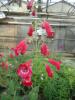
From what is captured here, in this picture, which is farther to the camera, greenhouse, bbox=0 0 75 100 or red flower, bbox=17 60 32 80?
greenhouse, bbox=0 0 75 100

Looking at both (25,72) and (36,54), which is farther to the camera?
(36,54)

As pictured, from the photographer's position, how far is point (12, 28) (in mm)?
6730

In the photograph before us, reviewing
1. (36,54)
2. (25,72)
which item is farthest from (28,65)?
(36,54)

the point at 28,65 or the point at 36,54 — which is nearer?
the point at 28,65

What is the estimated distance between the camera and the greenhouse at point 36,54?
327 cm

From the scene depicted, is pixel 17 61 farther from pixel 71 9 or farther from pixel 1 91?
pixel 71 9

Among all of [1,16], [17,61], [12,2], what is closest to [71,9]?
[12,2]

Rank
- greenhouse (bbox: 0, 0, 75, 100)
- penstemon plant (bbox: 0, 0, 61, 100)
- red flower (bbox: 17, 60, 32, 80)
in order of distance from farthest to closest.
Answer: greenhouse (bbox: 0, 0, 75, 100) → penstemon plant (bbox: 0, 0, 61, 100) → red flower (bbox: 17, 60, 32, 80)

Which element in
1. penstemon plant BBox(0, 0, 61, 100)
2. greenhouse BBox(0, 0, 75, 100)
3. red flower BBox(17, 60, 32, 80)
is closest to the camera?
red flower BBox(17, 60, 32, 80)

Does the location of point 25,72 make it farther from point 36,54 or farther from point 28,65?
point 36,54

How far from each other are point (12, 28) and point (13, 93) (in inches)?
130

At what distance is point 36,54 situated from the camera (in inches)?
144

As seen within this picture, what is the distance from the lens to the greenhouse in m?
3.27

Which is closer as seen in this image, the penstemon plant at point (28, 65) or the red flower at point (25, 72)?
the red flower at point (25, 72)
